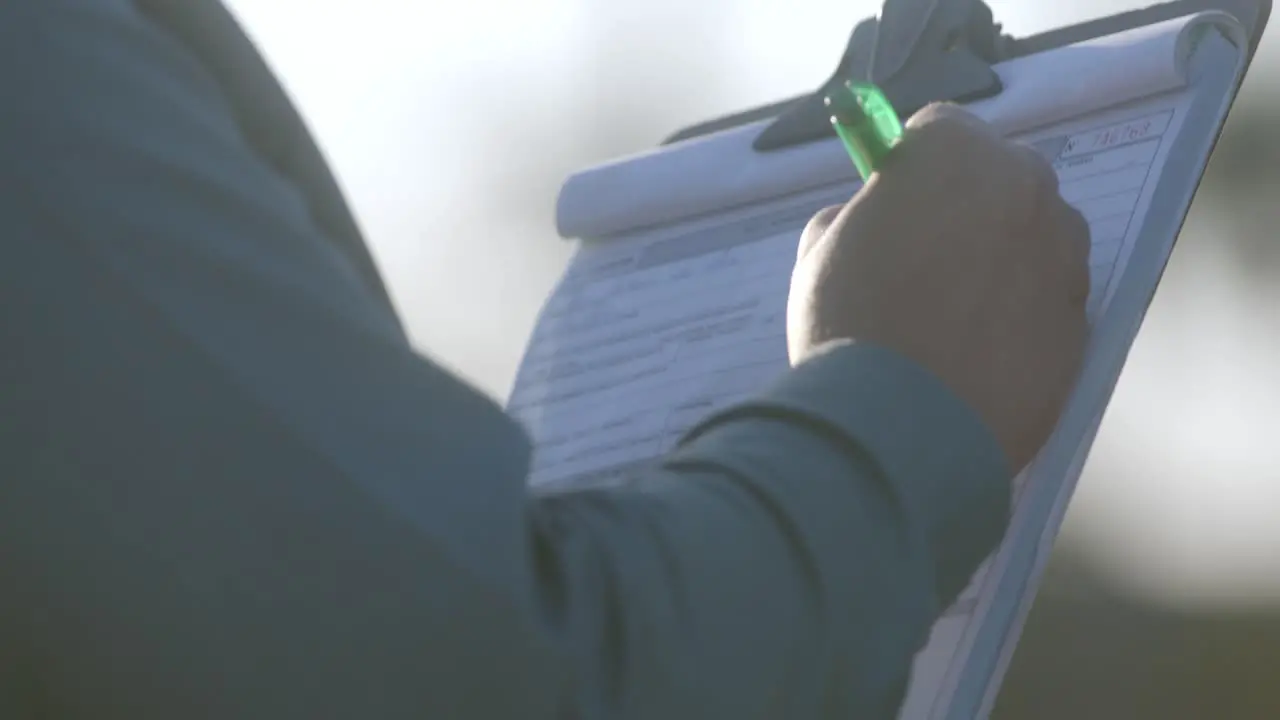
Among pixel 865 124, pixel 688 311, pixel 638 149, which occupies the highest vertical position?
pixel 865 124

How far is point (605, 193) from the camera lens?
2.69 feet

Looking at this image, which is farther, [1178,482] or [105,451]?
[1178,482]

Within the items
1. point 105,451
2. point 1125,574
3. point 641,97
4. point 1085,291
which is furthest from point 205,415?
point 1125,574

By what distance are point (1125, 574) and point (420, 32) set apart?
227 cm

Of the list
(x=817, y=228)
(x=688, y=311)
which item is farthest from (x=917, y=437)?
(x=688, y=311)

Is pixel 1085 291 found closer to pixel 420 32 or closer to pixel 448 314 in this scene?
pixel 420 32

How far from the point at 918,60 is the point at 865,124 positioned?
21 cm

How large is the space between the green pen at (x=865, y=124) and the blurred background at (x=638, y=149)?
2.15 feet

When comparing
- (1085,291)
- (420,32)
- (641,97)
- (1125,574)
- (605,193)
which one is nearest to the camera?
(1085,291)

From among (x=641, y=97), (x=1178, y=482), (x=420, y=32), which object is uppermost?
(x=420, y=32)

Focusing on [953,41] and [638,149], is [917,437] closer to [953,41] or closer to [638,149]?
[953,41]

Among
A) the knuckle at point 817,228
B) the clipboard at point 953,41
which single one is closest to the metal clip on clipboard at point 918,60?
the clipboard at point 953,41

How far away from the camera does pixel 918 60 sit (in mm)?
739

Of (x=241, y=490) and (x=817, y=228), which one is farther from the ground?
(x=241, y=490)
